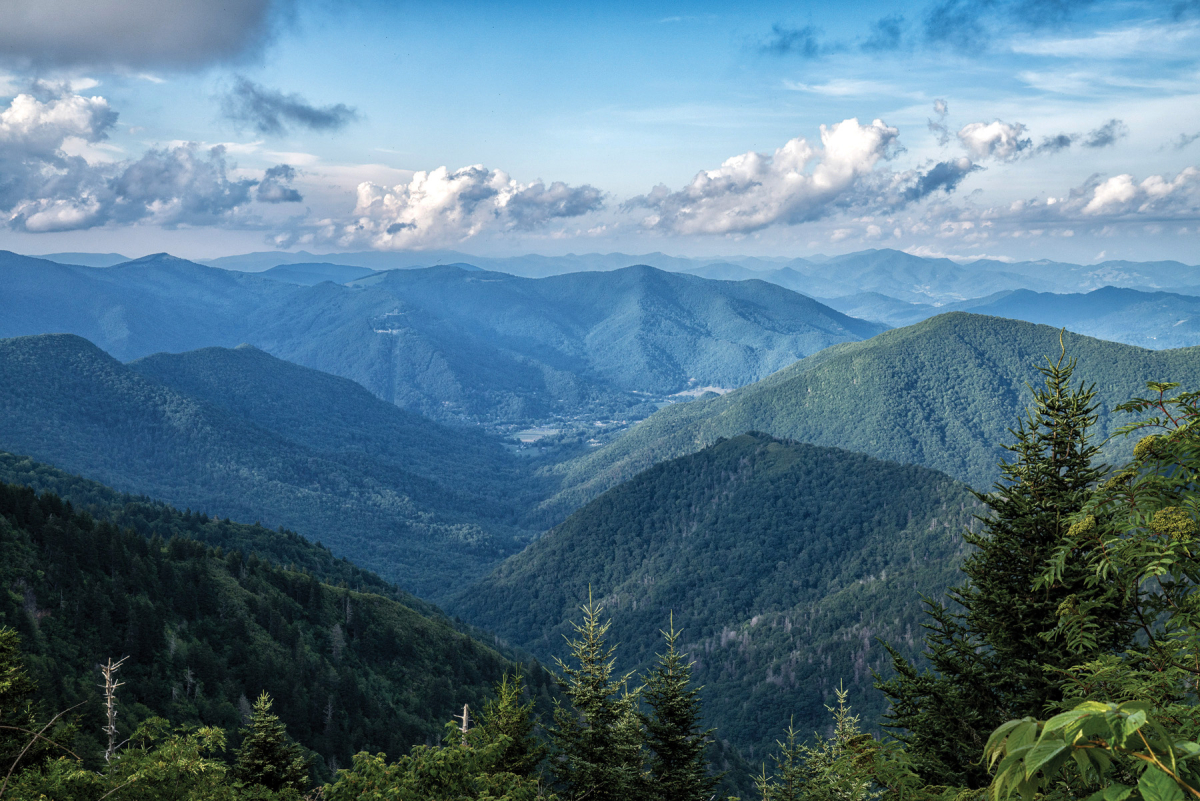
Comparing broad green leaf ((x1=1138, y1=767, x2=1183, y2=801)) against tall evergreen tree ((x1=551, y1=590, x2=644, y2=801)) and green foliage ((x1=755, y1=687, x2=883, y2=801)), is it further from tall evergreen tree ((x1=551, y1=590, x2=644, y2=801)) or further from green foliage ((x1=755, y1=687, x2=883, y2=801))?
tall evergreen tree ((x1=551, y1=590, x2=644, y2=801))

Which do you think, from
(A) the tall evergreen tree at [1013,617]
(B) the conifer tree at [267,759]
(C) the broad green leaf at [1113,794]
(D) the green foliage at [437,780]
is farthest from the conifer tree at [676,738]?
(C) the broad green leaf at [1113,794]

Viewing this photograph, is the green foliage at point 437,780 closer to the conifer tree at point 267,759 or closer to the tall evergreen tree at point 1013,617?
the conifer tree at point 267,759

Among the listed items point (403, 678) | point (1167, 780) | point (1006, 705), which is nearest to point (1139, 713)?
point (1167, 780)

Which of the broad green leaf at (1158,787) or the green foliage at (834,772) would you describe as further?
the green foliage at (834,772)

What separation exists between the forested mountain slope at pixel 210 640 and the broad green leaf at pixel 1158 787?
235ft

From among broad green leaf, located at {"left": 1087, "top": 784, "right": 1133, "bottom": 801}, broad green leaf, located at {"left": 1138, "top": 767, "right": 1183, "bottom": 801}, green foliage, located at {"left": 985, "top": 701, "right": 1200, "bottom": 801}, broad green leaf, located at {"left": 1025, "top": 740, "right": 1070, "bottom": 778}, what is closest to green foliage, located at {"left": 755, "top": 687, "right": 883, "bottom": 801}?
green foliage, located at {"left": 985, "top": 701, "right": 1200, "bottom": 801}

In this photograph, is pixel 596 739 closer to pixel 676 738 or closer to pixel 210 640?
pixel 676 738

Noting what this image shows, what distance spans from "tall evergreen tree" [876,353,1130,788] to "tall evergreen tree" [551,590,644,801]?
12781mm

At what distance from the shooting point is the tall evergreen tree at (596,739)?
101 ft

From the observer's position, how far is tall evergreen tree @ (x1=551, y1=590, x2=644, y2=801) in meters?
30.8

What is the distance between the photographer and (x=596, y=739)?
31828mm

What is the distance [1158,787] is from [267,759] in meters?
41.1

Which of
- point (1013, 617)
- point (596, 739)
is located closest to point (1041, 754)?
point (1013, 617)

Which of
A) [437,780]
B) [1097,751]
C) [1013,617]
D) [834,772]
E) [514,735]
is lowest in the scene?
[514,735]
